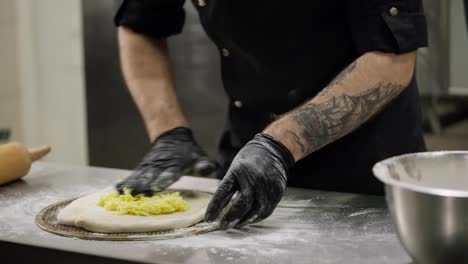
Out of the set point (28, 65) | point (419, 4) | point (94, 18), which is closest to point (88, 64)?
point (94, 18)

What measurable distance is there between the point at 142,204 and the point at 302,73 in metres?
0.51

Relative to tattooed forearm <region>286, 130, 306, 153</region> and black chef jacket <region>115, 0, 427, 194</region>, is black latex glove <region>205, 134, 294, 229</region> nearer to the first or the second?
tattooed forearm <region>286, 130, 306, 153</region>

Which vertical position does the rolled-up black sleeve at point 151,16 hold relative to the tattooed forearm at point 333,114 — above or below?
above

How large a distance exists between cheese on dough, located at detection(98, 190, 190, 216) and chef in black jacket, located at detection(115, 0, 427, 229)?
33 mm

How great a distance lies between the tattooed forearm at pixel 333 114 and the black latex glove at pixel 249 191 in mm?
137

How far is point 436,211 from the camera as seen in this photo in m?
1.02

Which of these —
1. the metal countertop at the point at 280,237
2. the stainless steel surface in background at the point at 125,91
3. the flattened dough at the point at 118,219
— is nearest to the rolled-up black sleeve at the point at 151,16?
the metal countertop at the point at 280,237

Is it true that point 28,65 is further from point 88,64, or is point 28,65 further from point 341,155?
point 341,155

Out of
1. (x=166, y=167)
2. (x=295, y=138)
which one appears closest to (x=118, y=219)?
(x=166, y=167)

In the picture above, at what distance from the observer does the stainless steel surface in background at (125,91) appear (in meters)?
2.93

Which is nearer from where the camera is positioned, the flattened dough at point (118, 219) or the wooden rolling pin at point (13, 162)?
the flattened dough at point (118, 219)

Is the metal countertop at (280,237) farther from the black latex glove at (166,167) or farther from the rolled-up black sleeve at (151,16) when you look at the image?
the rolled-up black sleeve at (151,16)

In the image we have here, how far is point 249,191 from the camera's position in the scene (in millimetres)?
1367

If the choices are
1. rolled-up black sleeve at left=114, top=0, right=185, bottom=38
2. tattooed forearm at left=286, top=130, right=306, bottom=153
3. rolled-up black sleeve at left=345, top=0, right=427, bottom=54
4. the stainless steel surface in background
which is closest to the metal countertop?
tattooed forearm at left=286, top=130, right=306, bottom=153
